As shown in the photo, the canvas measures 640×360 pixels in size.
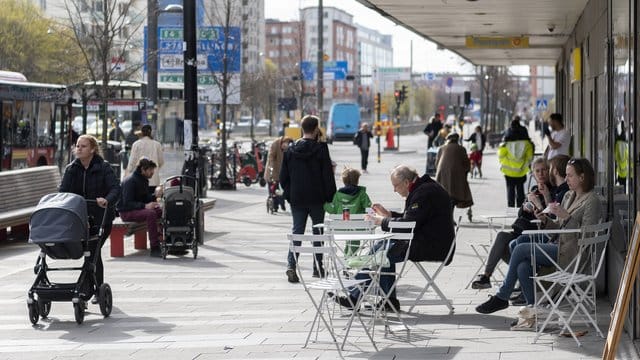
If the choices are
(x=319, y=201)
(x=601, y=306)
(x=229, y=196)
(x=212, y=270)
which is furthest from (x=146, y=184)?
(x=229, y=196)

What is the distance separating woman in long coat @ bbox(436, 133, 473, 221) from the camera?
20.3m

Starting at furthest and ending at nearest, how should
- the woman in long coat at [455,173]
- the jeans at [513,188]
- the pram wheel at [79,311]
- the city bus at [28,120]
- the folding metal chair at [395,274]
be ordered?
1. the city bus at [28,120]
2. the jeans at [513,188]
3. the woman in long coat at [455,173]
4. the pram wheel at [79,311]
5. the folding metal chair at [395,274]

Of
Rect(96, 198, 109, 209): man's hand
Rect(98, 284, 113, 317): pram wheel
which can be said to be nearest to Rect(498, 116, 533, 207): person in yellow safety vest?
Rect(96, 198, 109, 209): man's hand

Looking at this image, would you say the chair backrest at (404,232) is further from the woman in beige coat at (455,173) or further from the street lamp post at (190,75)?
the woman in beige coat at (455,173)

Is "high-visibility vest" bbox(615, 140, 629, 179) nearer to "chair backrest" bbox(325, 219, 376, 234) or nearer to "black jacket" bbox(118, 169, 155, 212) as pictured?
"chair backrest" bbox(325, 219, 376, 234)

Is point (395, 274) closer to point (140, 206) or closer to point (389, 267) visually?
point (389, 267)

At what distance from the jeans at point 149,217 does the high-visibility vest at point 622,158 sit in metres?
6.91

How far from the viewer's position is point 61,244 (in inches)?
450

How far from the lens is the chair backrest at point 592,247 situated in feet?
33.2

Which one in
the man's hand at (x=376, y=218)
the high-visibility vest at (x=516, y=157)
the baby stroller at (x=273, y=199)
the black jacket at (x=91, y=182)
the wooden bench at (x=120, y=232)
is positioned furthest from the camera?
the baby stroller at (x=273, y=199)

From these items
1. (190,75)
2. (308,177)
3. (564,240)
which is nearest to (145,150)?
(190,75)

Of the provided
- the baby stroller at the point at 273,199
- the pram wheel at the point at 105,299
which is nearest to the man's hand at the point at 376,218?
the pram wheel at the point at 105,299

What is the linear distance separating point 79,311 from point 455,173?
10051 mm

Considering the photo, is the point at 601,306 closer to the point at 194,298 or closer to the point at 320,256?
the point at 320,256
